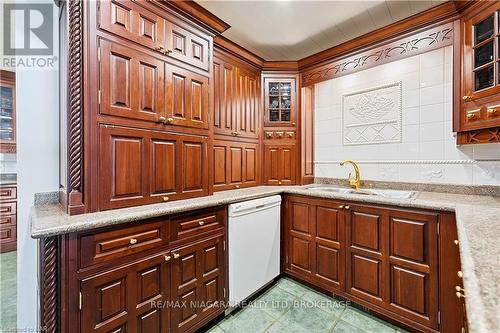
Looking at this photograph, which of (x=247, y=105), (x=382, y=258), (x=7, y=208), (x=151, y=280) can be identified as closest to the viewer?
(x=151, y=280)

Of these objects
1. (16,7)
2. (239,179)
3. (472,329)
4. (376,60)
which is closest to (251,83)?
(239,179)

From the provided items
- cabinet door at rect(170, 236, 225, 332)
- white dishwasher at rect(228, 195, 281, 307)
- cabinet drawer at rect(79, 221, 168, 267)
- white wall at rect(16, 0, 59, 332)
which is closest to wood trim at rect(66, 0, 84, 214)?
cabinet drawer at rect(79, 221, 168, 267)

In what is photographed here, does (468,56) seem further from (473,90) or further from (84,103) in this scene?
(84,103)

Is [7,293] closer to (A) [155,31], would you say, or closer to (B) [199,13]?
(A) [155,31]

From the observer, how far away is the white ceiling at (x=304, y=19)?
1.92 metres

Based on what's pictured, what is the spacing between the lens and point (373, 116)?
7.86 ft

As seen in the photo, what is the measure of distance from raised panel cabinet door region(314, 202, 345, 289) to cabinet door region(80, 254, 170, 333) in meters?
1.32

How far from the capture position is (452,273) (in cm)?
146

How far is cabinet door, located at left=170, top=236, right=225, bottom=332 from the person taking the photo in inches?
58.2

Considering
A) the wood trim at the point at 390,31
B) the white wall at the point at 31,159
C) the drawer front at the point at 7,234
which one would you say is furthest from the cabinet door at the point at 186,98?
the drawer front at the point at 7,234

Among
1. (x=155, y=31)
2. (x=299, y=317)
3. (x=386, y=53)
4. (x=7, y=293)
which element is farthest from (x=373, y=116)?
(x=7, y=293)

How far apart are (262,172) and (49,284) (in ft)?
6.74

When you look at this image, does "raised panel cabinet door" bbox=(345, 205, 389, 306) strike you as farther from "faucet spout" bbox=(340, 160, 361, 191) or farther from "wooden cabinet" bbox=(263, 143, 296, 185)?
"wooden cabinet" bbox=(263, 143, 296, 185)

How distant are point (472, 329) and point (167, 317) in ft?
4.90
